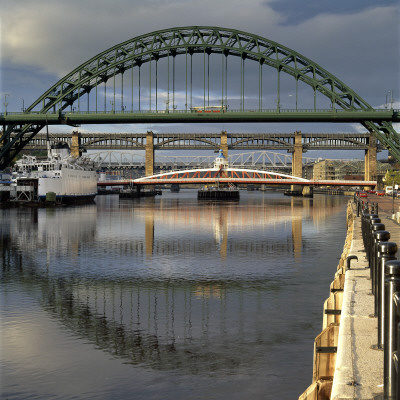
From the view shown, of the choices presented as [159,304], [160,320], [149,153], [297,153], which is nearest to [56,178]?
[149,153]

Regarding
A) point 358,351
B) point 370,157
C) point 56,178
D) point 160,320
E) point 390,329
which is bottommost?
point 160,320

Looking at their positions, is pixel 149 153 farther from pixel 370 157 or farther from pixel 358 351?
pixel 358 351

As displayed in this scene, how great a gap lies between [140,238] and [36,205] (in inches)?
2253

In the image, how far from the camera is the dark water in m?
14.5

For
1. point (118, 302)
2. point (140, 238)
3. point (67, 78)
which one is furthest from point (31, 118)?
point (118, 302)

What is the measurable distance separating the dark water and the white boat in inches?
2731

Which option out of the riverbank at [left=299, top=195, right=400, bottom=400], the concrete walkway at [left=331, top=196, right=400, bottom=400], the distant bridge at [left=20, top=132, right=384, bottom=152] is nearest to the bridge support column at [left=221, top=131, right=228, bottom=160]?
the distant bridge at [left=20, top=132, right=384, bottom=152]

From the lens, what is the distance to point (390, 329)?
320 inches

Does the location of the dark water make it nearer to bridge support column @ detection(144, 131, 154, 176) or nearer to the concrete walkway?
the concrete walkway

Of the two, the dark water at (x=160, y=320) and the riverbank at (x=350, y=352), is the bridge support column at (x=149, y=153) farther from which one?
the riverbank at (x=350, y=352)

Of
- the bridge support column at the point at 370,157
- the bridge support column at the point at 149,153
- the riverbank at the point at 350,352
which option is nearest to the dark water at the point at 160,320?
the riverbank at the point at 350,352

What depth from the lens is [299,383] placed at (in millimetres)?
14391

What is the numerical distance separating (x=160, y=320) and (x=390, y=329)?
12868 mm

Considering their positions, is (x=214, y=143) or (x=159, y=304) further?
(x=214, y=143)
